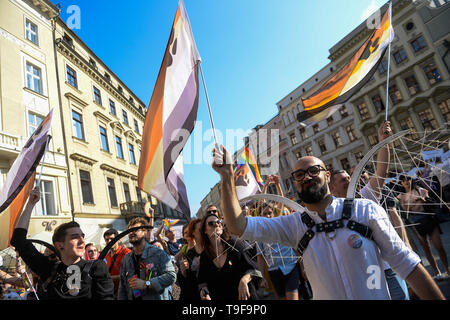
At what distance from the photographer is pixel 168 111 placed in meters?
3.32

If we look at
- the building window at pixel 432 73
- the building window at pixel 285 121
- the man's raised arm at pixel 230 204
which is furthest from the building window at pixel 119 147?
the building window at pixel 432 73

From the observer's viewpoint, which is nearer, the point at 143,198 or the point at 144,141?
the point at 144,141

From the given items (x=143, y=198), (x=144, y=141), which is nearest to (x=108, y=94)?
(x=143, y=198)

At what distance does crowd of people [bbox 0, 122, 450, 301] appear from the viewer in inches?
64.1

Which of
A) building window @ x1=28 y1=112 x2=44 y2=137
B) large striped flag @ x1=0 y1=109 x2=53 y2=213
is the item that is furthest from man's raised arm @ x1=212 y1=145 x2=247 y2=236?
building window @ x1=28 y1=112 x2=44 y2=137

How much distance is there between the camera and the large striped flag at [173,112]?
312 centimetres

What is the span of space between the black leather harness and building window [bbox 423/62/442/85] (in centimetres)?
3049

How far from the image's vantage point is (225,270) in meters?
2.89

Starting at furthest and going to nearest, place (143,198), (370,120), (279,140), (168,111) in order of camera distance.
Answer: (279,140) → (370,120) → (143,198) → (168,111)

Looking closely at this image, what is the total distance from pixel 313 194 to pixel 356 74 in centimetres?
343

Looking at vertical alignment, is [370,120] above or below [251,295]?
above

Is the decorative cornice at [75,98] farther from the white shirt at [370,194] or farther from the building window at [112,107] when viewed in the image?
the white shirt at [370,194]
